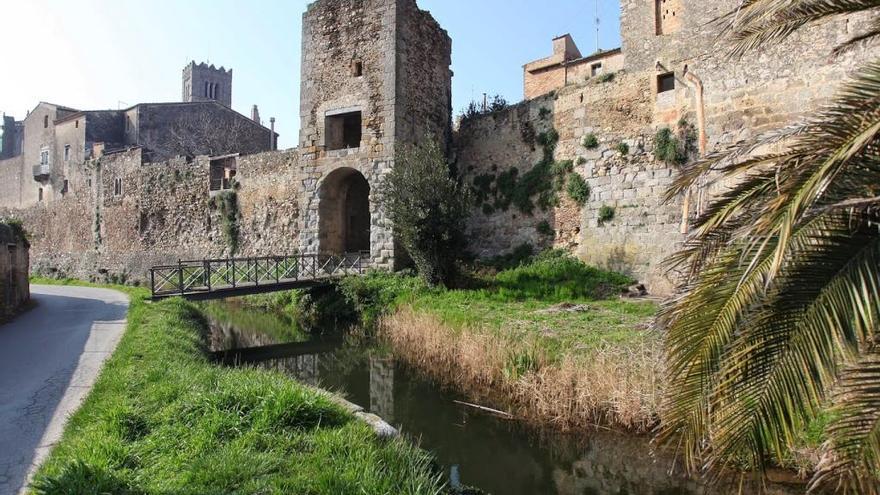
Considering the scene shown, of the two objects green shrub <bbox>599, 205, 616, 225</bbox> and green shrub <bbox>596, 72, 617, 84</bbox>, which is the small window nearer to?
green shrub <bbox>596, 72, 617, 84</bbox>

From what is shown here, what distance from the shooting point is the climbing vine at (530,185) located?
15680mm

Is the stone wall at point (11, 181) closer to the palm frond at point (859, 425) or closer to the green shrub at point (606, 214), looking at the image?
the green shrub at point (606, 214)

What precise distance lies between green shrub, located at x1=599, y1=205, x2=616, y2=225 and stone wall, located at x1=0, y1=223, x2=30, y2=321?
13.8 meters

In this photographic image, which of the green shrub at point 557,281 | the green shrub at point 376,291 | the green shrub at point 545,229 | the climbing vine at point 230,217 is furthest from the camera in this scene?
the climbing vine at point 230,217

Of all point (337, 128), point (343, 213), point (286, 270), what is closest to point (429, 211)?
point (286, 270)

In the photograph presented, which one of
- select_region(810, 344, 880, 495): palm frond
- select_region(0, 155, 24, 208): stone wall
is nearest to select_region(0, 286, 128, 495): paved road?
select_region(810, 344, 880, 495): palm frond

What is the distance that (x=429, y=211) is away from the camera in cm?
1388

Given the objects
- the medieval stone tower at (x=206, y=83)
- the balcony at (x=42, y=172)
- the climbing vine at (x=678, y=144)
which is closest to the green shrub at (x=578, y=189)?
the climbing vine at (x=678, y=144)

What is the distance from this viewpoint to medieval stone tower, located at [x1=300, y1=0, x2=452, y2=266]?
16.4 meters

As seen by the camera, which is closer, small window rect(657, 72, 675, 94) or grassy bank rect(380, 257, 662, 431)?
Result: grassy bank rect(380, 257, 662, 431)

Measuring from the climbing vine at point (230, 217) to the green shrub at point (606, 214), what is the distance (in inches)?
553

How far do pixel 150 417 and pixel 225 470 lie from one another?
1.65 m

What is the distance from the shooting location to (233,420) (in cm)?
497

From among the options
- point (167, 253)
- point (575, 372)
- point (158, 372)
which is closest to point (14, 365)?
point (158, 372)
